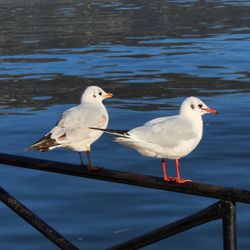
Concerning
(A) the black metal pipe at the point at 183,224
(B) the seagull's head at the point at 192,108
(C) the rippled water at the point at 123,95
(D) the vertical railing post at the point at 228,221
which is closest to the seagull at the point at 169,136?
(B) the seagull's head at the point at 192,108

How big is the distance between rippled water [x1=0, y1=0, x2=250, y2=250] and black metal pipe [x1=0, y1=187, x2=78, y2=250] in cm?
433

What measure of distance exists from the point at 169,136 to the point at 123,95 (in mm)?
11415

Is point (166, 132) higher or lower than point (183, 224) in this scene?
higher

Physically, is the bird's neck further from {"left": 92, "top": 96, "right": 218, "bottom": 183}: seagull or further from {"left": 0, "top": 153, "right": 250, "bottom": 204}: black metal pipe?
{"left": 0, "top": 153, "right": 250, "bottom": 204}: black metal pipe

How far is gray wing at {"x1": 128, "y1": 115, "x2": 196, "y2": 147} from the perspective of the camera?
493cm

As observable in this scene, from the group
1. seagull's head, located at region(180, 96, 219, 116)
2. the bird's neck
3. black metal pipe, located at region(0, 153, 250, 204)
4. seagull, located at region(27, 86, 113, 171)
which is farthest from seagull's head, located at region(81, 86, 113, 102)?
black metal pipe, located at region(0, 153, 250, 204)

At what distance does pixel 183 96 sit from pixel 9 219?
758 centimetres

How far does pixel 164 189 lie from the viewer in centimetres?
361

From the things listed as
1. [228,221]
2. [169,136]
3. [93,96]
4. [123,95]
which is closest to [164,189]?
[228,221]

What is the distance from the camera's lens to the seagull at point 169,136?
4.86 m

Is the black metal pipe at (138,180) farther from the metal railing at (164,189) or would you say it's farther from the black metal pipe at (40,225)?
the black metal pipe at (40,225)

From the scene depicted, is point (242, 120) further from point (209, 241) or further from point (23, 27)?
point (23, 27)

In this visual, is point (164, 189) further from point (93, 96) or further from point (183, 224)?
point (93, 96)

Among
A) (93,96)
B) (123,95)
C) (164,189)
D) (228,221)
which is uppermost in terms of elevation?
(123,95)
